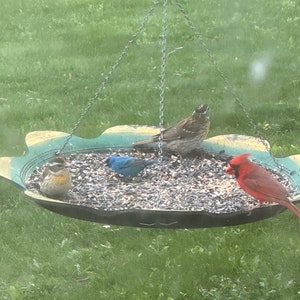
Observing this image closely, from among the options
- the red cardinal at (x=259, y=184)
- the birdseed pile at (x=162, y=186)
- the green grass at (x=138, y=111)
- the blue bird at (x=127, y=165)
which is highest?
the red cardinal at (x=259, y=184)

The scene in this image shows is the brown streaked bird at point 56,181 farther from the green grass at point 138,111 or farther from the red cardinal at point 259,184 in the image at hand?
the green grass at point 138,111

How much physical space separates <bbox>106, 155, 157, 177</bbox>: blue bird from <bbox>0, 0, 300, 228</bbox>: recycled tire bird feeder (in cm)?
25

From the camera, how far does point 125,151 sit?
441 centimetres

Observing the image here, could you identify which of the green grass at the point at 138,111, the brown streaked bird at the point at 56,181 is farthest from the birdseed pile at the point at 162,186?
the green grass at the point at 138,111

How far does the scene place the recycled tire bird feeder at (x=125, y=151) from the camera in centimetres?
312

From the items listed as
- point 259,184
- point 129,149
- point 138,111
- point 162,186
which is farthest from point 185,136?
point 138,111

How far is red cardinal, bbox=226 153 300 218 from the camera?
3.36 meters

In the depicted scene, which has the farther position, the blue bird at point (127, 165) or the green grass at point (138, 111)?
the green grass at point (138, 111)

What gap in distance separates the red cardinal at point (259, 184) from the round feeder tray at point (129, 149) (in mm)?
48

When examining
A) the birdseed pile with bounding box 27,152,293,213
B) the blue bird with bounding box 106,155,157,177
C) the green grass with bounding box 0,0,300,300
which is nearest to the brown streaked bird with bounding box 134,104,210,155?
the birdseed pile with bounding box 27,152,293,213

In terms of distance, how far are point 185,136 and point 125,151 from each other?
14.3 inches

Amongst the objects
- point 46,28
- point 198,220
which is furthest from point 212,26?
point 198,220

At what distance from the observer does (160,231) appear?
5.48 meters

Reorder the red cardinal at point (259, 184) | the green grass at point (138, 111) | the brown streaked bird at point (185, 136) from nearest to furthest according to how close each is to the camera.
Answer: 1. the red cardinal at point (259, 184)
2. the brown streaked bird at point (185, 136)
3. the green grass at point (138, 111)
